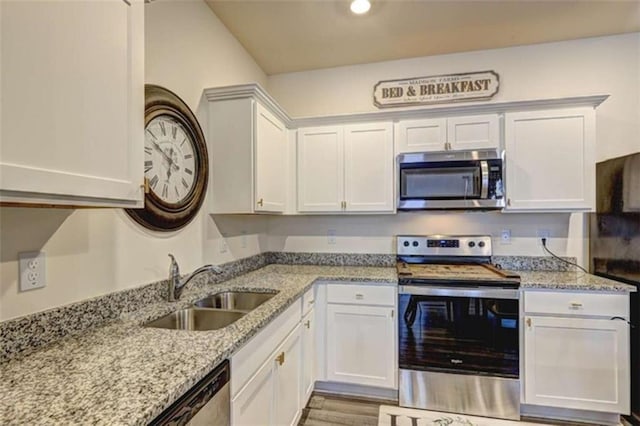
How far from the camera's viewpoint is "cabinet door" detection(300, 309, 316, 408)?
7.32 ft

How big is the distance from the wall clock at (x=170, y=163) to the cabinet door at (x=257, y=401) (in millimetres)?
937

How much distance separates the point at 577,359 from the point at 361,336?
4.70 ft

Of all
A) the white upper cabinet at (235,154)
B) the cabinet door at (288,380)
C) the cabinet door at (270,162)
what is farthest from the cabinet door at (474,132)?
the cabinet door at (288,380)

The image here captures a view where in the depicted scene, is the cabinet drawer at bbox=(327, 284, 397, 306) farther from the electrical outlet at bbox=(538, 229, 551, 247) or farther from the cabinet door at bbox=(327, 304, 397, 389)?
the electrical outlet at bbox=(538, 229, 551, 247)

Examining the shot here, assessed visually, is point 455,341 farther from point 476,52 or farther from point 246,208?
point 476,52

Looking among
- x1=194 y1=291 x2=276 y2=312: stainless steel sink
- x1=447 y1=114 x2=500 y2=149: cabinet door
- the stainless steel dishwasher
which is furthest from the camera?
x1=447 y1=114 x2=500 y2=149: cabinet door

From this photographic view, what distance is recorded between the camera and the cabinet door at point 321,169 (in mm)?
2855

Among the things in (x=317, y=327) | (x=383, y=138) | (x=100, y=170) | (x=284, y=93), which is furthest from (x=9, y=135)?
(x=284, y=93)

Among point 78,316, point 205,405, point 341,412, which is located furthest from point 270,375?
point 341,412

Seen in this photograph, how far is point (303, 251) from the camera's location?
3.26 metres

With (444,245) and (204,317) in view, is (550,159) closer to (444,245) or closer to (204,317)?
(444,245)

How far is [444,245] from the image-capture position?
2869 mm

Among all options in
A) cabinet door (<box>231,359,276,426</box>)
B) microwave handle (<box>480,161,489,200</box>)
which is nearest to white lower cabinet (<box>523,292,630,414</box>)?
microwave handle (<box>480,161,489,200</box>)

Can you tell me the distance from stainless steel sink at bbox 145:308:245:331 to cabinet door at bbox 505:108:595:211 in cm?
219
